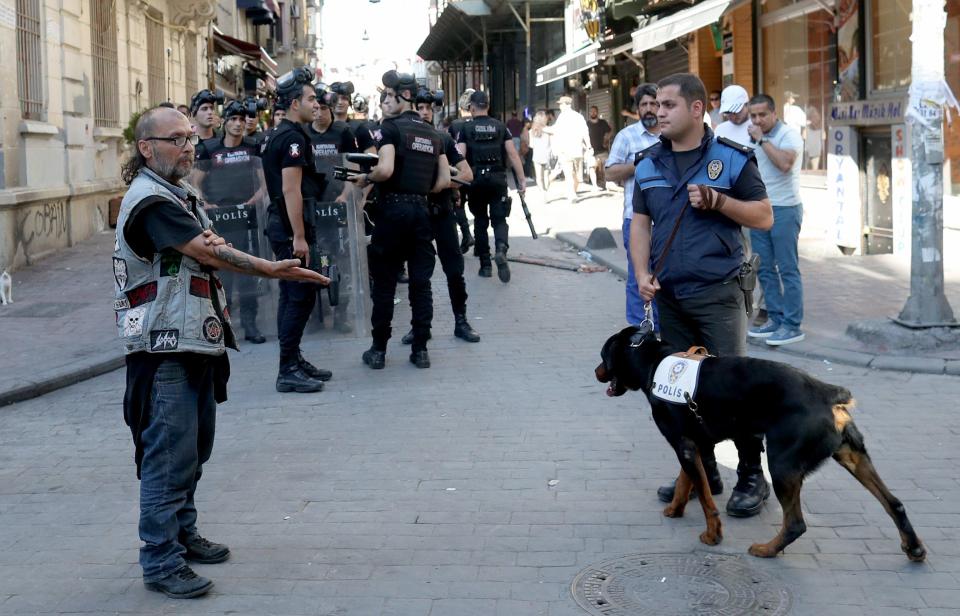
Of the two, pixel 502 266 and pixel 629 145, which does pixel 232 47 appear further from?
pixel 629 145

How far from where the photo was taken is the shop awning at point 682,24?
14.7 m

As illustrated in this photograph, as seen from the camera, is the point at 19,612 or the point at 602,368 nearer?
the point at 19,612

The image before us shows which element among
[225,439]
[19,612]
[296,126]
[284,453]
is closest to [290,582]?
[19,612]

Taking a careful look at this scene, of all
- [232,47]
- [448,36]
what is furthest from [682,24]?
[448,36]

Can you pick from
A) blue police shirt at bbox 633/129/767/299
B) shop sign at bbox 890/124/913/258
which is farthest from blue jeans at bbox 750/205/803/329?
shop sign at bbox 890/124/913/258

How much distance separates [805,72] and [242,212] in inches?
358

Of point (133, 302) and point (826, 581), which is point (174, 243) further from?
point (826, 581)

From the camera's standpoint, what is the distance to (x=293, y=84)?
7504 millimetres

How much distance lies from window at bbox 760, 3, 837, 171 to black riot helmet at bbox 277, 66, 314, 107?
27.9ft

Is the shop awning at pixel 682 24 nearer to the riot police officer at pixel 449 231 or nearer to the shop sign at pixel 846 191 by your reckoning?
the shop sign at pixel 846 191

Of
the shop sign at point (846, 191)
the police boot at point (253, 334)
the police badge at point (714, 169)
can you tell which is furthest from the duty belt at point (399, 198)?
the shop sign at point (846, 191)

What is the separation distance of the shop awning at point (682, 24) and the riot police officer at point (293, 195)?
833 centimetres

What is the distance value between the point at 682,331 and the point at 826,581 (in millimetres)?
1319

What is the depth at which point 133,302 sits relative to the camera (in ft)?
13.6
